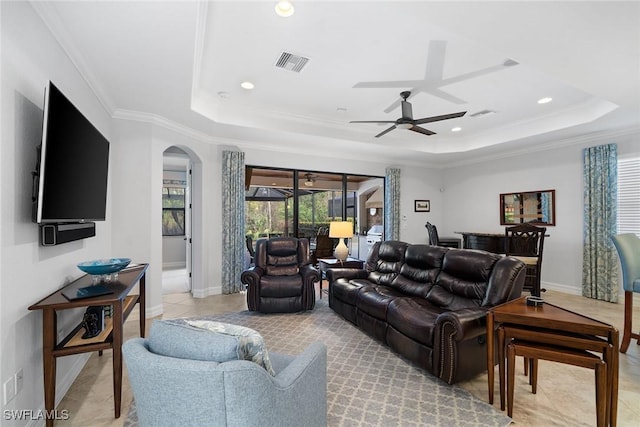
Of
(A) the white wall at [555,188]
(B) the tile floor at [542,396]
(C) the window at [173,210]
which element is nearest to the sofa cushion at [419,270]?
(B) the tile floor at [542,396]

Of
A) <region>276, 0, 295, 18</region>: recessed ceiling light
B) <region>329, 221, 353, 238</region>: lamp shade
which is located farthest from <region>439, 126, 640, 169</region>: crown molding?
<region>276, 0, 295, 18</region>: recessed ceiling light

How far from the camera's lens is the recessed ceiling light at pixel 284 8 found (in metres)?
2.18

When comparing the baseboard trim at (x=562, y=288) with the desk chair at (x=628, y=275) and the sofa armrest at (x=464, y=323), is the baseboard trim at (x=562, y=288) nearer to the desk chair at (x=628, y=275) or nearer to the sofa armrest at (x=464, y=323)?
the desk chair at (x=628, y=275)

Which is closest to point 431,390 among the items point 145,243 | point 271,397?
point 271,397

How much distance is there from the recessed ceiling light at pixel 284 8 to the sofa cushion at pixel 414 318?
2713mm

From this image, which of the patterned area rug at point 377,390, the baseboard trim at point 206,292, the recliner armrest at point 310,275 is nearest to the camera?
the patterned area rug at point 377,390

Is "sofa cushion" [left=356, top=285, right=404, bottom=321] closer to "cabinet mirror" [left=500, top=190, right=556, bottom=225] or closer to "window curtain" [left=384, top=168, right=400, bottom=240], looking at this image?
"window curtain" [left=384, top=168, right=400, bottom=240]

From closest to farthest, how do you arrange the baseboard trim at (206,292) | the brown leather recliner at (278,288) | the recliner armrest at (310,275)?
the brown leather recliner at (278,288)
the recliner armrest at (310,275)
the baseboard trim at (206,292)

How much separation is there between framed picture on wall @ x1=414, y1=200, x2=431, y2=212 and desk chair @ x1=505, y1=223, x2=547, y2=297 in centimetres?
273

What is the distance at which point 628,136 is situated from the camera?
4.56m

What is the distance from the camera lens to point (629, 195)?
4582 mm

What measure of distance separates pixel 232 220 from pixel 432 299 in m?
3.51

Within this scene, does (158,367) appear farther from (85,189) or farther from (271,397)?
(85,189)

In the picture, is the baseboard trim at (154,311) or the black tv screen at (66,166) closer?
the black tv screen at (66,166)
